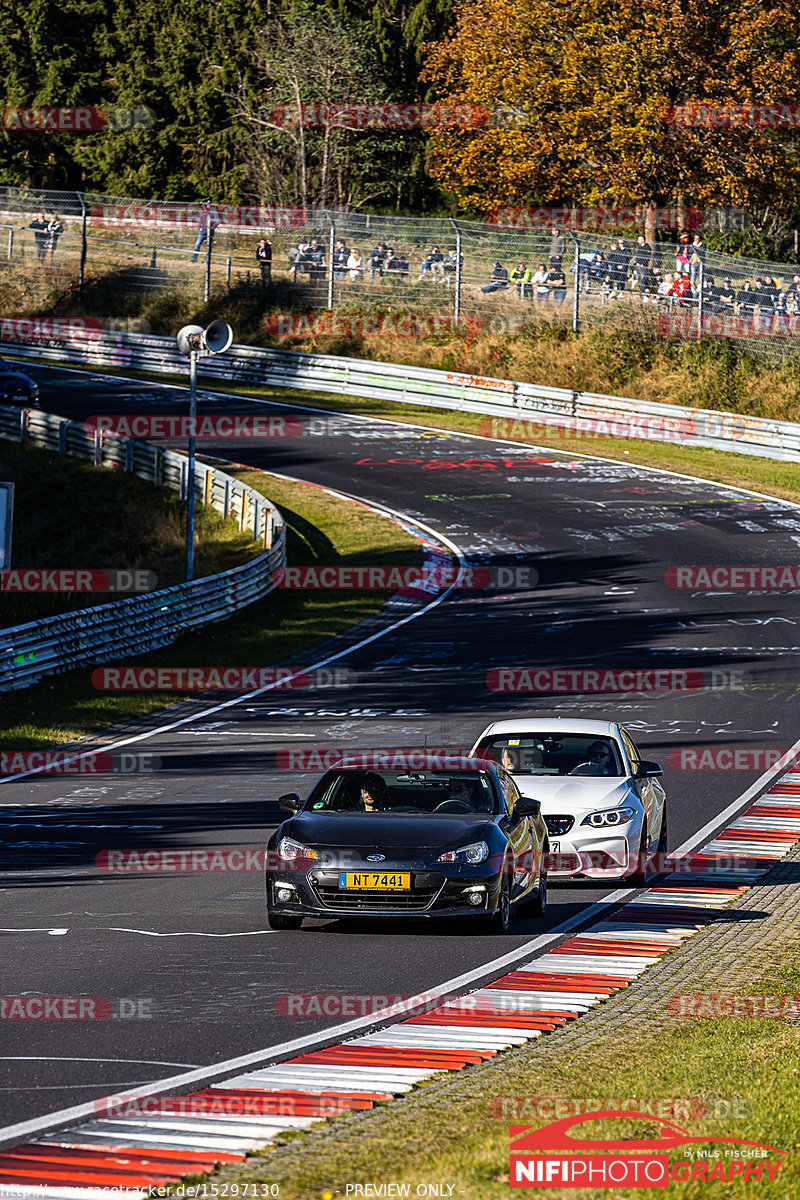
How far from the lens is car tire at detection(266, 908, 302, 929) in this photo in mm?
11422

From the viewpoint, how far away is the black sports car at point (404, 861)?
1102 cm

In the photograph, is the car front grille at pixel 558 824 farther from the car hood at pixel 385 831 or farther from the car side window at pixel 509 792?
the car hood at pixel 385 831

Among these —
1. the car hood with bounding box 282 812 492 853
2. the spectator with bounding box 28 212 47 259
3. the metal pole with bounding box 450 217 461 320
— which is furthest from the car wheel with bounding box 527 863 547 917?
the spectator with bounding box 28 212 47 259

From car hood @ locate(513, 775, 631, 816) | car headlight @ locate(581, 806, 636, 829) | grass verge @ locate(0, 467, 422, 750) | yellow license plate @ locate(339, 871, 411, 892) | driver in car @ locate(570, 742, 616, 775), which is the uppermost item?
yellow license plate @ locate(339, 871, 411, 892)

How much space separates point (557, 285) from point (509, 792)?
40.5 metres

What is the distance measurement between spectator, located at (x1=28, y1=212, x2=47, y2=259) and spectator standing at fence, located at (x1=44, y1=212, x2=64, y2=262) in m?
0.13

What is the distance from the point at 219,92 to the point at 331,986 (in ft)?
261

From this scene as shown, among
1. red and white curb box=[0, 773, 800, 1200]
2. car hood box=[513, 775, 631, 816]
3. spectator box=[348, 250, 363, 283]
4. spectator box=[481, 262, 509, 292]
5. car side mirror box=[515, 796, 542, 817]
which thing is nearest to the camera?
red and white curb box=[0, 773, 800, 1200]

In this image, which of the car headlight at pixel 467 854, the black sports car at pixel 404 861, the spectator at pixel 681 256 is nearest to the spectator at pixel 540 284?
the spectator at pixel 681 256

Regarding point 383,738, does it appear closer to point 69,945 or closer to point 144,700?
point 144,700

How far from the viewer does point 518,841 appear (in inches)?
464

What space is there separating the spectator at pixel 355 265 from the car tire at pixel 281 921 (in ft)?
149

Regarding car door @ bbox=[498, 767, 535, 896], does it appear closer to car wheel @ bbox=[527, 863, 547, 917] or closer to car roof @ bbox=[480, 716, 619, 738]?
car wheel @ bbox=[527, 863, 547, 917]

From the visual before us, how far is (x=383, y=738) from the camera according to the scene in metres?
21.0
